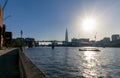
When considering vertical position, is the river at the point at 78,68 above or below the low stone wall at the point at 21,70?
below

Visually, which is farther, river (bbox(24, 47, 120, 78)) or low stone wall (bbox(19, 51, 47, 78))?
river (bbox(24, 47, 120, 78))

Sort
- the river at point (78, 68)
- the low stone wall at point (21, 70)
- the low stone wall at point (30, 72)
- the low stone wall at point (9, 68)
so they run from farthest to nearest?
the river at point (78, 68), the low stone wall at point (9, 68), the low stone wall at point (21, 70), the low stone wall at point (30, 72)

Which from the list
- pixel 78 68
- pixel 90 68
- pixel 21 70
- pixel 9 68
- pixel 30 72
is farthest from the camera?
pixel 90 68

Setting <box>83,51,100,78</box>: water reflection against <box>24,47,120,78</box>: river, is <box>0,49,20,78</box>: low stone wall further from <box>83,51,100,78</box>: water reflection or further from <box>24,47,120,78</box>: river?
<box>83,51,100,78</box>: water reflection

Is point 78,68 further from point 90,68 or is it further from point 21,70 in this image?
point 21,70

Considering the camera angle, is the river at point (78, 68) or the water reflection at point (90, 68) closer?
the river at point (78, 68)

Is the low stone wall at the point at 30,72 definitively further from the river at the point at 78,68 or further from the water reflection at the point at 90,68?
the water reflection at the point at 90,68

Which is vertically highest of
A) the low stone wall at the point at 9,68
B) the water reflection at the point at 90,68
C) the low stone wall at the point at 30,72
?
the low stone wall at the point at 30,72

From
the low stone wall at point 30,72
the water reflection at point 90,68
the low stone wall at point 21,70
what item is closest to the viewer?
the low stone wall at point 30,72

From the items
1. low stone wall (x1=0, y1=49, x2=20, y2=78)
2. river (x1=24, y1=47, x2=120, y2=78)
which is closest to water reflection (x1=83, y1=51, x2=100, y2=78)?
river (x1=24, y1=47, x2=120, y2=78)

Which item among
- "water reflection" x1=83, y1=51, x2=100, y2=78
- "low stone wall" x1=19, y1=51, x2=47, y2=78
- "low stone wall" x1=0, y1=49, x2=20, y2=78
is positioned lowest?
"water reflection" x1=83, y1=51, x2=100, y2=78

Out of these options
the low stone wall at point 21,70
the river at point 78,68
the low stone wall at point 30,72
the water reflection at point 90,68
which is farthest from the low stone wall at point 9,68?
the water reflection at point 90,68

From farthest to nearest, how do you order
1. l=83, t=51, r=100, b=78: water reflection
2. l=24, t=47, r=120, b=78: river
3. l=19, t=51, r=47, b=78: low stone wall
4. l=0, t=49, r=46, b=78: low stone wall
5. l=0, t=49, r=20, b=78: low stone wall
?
l=83, t=51, r=100, b=78: water reflection < l=24, t=47, r=120, b=78: river < l=0, t=49, r=20, b=78: low stone wall < l=0, t=49, r=46, b=78: low stone wall < l=19, t=51, r=47, b=78: low stone wall

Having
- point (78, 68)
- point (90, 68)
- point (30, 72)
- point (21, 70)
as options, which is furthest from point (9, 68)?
point (90, 68)
